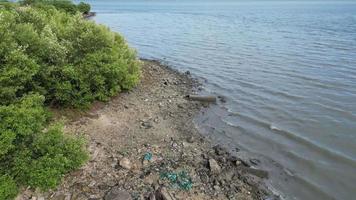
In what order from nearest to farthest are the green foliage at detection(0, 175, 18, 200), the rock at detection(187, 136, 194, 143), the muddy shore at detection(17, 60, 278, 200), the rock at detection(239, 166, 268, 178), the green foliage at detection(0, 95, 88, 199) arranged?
the green foliage at detection(0, 175, 18, 200)
the green foliage at detection(0, 95, 88, 199)
the muddy shore at detection(17, 60, 278, 200)
the rock at detection(239, 166, 268, 178)
the rock at detection(187, 136, 194, 143)

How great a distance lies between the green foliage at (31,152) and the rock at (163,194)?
12.1 feet

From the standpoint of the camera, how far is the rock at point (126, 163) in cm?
1522

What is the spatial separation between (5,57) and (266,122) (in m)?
15.5

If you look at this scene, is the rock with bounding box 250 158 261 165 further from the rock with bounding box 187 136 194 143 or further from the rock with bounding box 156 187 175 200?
the rock with bounding box 156 187 175 200

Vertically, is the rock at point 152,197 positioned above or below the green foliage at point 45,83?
below

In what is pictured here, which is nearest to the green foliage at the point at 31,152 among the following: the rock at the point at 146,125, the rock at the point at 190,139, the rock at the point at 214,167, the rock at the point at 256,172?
the rock at the point at 214,167

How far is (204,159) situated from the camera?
1672 cm

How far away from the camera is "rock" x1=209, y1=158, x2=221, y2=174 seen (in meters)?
15.5

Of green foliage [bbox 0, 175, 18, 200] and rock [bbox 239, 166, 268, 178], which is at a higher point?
green foliage [bbox 0, 175, 18, 200]

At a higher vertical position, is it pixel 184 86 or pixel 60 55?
pixel 60 55

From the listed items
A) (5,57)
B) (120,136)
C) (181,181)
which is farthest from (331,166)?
(5,57)

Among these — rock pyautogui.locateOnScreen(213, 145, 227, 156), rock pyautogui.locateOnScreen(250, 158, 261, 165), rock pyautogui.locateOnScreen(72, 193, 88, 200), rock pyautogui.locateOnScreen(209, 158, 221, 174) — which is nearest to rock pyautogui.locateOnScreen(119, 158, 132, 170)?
rock pyautogui.locateOnScreen(72, 193, 88, 200)

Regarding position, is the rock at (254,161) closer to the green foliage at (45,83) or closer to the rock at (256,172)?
the rock at (256,172)

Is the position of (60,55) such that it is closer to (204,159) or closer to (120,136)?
(120,136)
